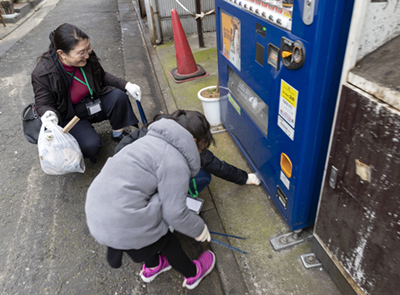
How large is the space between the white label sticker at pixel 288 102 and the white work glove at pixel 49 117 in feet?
5.79

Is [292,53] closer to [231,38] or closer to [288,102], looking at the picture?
[288,102]

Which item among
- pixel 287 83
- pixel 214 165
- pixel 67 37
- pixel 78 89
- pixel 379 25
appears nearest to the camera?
pixel 379 25

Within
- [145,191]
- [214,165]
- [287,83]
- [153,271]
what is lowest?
[153,271]

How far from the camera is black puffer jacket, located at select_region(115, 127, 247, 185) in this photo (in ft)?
6.35

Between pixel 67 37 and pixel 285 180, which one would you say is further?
pixel 67 37

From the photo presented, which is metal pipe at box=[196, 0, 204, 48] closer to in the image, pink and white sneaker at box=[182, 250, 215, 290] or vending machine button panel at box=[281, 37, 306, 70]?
vending machine button panel at box=[281, 37, 306, 70]

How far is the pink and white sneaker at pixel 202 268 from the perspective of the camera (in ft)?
5.75

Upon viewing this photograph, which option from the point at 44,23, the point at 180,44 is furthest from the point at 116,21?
the point at 180,44

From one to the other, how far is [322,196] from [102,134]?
2.60m

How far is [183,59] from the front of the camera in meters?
4.08

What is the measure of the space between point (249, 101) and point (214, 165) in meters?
0.54

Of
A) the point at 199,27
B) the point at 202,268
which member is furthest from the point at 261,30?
the point at 199,27

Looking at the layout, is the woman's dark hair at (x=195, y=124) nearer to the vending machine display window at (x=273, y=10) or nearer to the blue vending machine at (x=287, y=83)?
the blue vending machine at (x=287, y=83)

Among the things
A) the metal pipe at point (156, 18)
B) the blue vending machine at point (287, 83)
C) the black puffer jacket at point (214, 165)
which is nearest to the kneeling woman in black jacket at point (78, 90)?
the black puffer jacket at point (214, 165)
